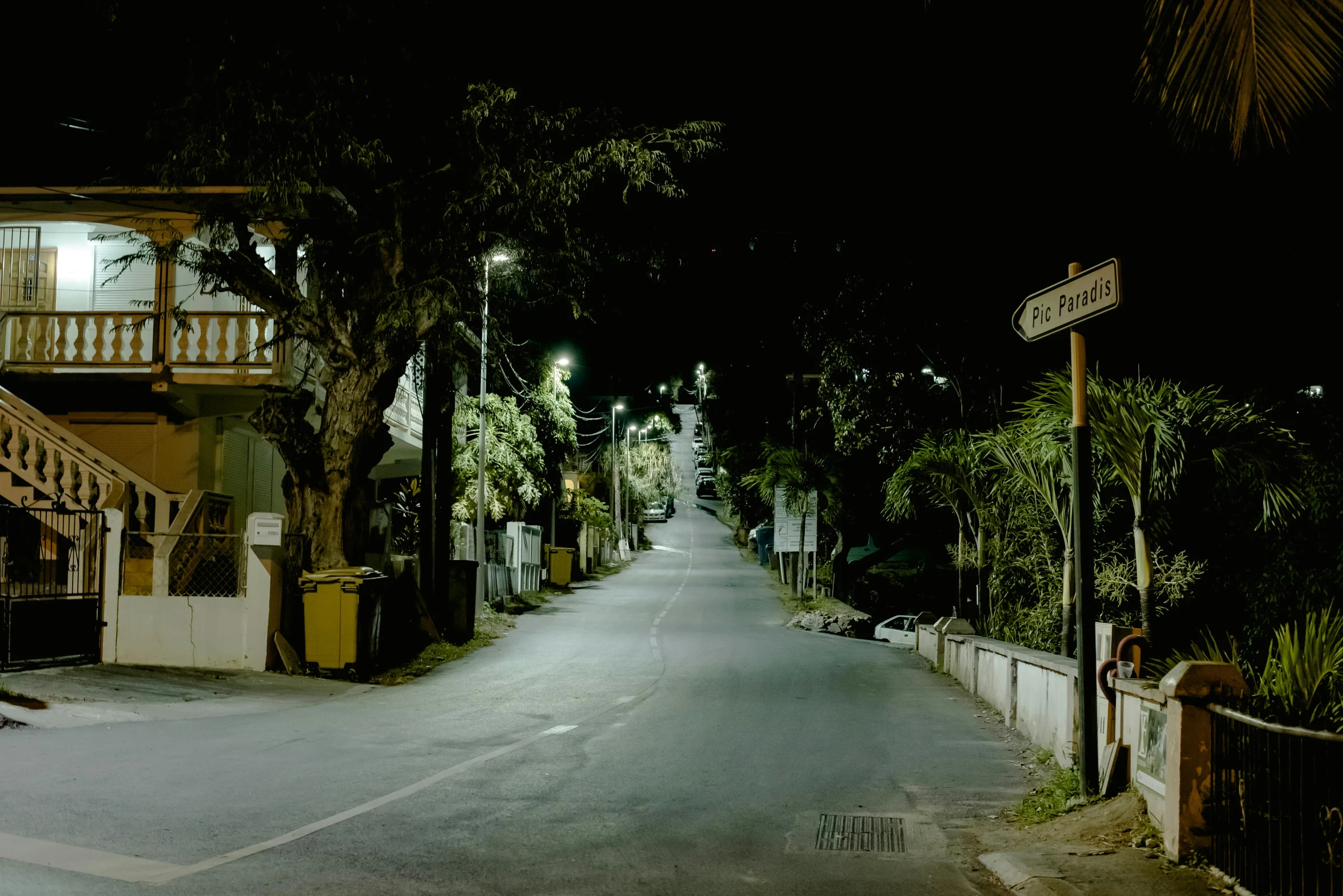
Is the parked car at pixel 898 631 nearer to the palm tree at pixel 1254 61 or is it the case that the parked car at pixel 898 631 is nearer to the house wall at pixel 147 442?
the house wall at pixel 147 442

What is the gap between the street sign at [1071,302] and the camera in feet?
22.6

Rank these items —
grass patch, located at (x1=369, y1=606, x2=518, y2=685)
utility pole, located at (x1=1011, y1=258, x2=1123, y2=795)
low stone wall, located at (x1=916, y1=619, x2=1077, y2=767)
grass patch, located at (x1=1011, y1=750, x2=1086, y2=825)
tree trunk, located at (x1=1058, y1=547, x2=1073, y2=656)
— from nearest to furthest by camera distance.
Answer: utility pole, located at (x1=1011, y1=258, x2=1123, y2=795) → grass patch, located at (x1=1011, y1=750, x2=1086, y2=825) → low stone wall, located at (x1=916, y1=619, x2=1077, y2=767) → tree trunk, located at (x1=1058, y1=547, x2=1073, y2=656) → grass patch, located at (x1=369, y1=606, x2=518, y2=685)

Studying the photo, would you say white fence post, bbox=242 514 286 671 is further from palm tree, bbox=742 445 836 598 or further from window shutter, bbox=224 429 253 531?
palm tree, bbox=742 445 836 598

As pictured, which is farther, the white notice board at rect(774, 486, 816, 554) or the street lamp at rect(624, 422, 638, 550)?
the street lamp at rect(624, 422, 638, 550)

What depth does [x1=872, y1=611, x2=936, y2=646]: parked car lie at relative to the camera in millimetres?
26116

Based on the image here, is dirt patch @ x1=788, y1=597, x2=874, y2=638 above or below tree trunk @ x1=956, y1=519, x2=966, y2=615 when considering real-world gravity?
below

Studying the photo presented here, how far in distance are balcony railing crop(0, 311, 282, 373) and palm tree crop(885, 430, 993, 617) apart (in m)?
10.8

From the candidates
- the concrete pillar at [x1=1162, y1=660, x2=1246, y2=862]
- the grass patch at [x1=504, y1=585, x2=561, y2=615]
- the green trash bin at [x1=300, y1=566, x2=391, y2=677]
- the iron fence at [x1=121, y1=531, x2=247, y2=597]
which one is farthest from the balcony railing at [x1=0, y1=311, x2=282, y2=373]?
the concrete pillar at [x1=1162, y1=660, x2=1246, y2=862]

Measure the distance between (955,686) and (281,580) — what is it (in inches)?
376

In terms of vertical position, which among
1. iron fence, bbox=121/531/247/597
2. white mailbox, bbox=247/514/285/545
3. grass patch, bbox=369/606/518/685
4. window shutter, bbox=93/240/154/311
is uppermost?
window shutter, bbox=93/240/154/311

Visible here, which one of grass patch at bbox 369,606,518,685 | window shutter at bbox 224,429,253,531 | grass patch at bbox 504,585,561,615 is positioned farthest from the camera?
grass patch at bbox 504,585,561,615

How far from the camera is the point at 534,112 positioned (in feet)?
53.0

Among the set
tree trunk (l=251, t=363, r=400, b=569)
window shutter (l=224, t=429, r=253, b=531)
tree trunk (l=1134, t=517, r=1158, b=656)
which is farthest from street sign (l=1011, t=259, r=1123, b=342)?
window shutter (l=224, t=429, r=253, b=531)

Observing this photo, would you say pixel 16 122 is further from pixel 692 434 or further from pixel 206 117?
pixel 692 434
